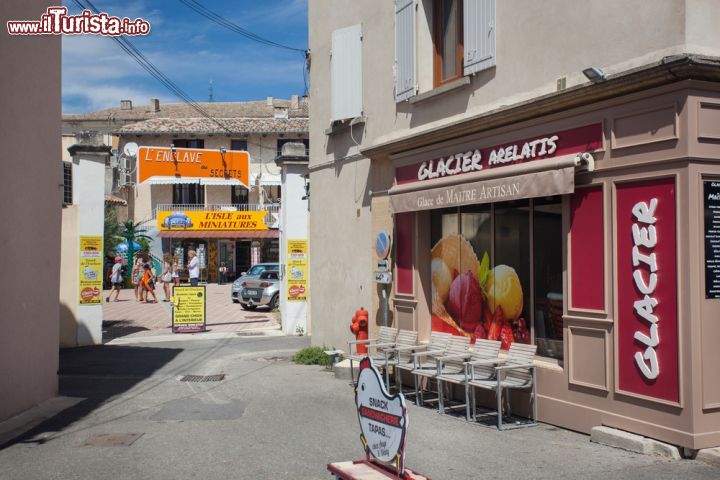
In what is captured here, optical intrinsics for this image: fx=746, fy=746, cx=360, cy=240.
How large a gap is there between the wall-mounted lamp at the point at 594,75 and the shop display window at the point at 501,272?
1602 mm

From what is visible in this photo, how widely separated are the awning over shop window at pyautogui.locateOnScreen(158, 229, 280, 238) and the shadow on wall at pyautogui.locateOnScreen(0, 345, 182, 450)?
1056 inches

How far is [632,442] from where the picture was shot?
7.11 meters

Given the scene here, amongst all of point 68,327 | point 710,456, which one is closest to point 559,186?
point 710,456

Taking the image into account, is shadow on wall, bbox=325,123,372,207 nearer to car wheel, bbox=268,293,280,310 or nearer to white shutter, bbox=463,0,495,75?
white shutter, bbox=463,0,495,75

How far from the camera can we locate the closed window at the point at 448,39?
10.3 metres

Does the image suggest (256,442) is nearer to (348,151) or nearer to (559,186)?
(559,186)

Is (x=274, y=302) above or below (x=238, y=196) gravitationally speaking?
below

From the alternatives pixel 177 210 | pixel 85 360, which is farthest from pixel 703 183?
pixel 177 210

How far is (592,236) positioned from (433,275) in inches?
141

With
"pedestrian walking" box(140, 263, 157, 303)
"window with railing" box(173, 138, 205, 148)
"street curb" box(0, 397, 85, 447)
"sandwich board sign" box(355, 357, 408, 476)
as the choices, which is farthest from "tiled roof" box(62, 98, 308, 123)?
"sandwich board sign" box(355, 357, 408, 476)

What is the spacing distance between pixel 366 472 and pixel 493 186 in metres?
4.55

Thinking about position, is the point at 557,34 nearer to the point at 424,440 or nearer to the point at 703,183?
the point at 703,183

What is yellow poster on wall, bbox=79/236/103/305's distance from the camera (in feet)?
55.1

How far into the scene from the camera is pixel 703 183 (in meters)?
6.81
